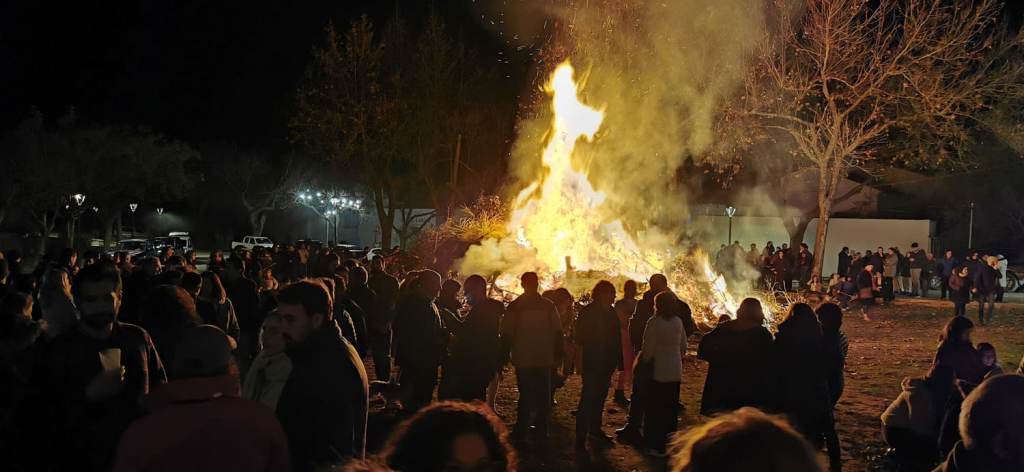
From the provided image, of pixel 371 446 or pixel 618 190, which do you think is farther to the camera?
pixel 618 190

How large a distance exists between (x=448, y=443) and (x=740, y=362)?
4.40 meters

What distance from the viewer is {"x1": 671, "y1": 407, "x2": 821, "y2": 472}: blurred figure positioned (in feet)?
6.91

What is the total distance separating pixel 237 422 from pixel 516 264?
13819mm

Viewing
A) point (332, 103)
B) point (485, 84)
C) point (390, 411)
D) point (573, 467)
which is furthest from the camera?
point (485, 84)

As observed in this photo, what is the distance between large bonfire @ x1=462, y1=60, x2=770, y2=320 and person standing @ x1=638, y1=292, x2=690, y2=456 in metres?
7.97

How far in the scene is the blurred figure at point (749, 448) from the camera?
2105 mm

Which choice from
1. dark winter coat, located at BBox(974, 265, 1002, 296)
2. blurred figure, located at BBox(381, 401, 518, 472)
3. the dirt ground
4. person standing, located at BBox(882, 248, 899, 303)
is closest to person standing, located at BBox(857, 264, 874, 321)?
the dirt ground

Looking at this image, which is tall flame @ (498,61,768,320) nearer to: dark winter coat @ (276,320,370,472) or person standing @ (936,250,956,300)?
person standing @ (936,250,956,300)

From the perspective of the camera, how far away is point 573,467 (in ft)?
22.6

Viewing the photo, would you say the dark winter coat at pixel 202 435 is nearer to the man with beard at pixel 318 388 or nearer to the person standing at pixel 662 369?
the man with beard at pixel 318 388

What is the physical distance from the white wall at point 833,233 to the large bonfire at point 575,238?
17509 mm

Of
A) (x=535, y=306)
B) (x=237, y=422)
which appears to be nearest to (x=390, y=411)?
(x=535, y=306)

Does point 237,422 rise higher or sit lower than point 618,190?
lower

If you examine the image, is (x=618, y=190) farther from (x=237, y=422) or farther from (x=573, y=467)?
(x=237, y=422)
